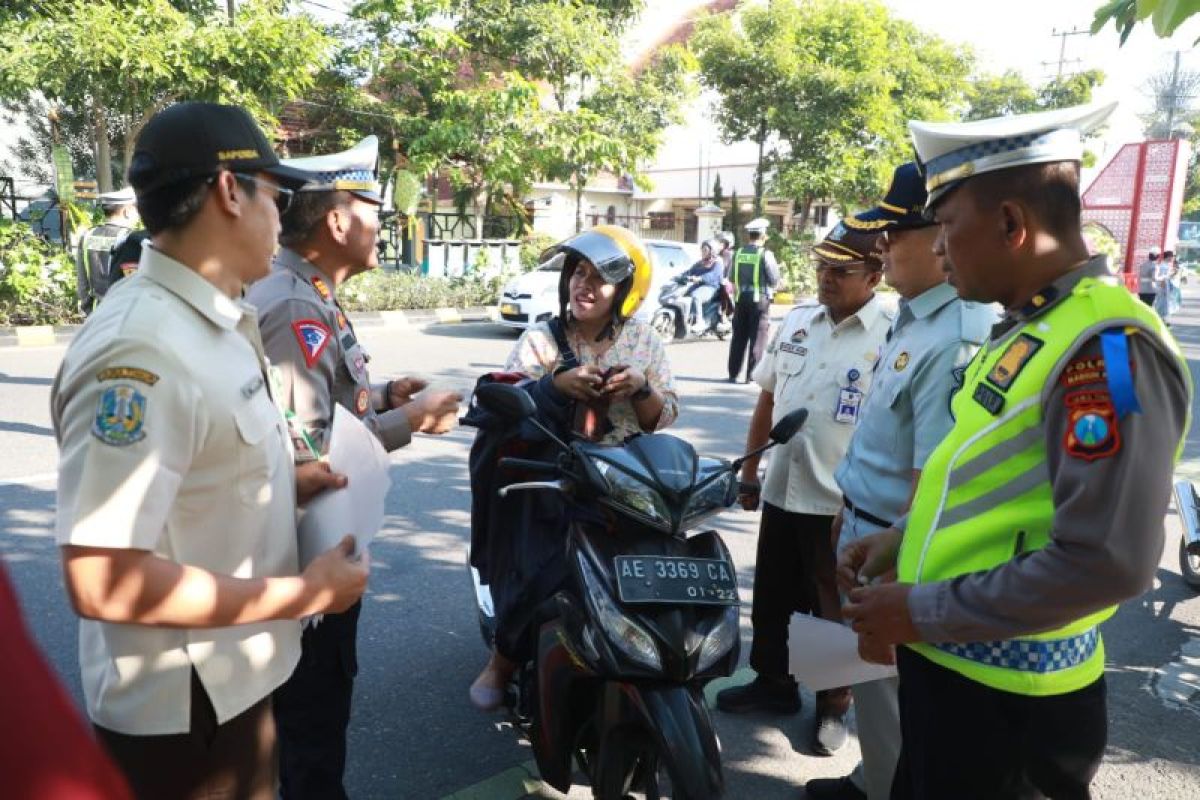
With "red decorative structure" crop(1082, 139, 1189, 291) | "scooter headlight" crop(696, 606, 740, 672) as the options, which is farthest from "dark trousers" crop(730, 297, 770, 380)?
"scooter headlight" crop(696, 606, 740, 672)

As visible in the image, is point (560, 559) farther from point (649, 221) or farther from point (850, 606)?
point (649, 221)

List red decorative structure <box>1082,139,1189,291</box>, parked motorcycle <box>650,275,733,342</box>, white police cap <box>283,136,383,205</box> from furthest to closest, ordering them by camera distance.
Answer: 1. parked motorcycle <box>650,275,733,342</box>
2. red decorative structure <box>1082,139,1189,291</box>
3. white police cap <box>283,136,383,205</box>

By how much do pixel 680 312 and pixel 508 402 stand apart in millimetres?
11142

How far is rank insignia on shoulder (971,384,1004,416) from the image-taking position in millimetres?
1513

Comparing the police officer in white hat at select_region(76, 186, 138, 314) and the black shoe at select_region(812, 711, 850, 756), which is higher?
the police officer in white hat at select_region(76, 186, 138, 314)

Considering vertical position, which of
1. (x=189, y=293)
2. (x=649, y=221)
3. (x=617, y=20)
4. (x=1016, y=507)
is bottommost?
(x=1016, y=507)

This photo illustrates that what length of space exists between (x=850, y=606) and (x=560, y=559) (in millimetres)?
1099

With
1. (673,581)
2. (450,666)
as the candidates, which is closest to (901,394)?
(673,581)

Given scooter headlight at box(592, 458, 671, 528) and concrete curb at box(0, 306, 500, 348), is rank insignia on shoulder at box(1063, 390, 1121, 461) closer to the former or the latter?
scooter headlight at box(592, 458, 671, 528)

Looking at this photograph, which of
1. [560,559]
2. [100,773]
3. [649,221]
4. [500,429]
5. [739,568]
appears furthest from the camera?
[649,221]

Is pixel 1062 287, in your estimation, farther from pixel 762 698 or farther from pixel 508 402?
pixel 762 698

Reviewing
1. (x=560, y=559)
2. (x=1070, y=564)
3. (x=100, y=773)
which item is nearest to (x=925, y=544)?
(x=1070, y=564)

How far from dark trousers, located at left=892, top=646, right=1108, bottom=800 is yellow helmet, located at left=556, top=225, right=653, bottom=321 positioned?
1653 millimetres

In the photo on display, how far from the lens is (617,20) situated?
63.4 feet
